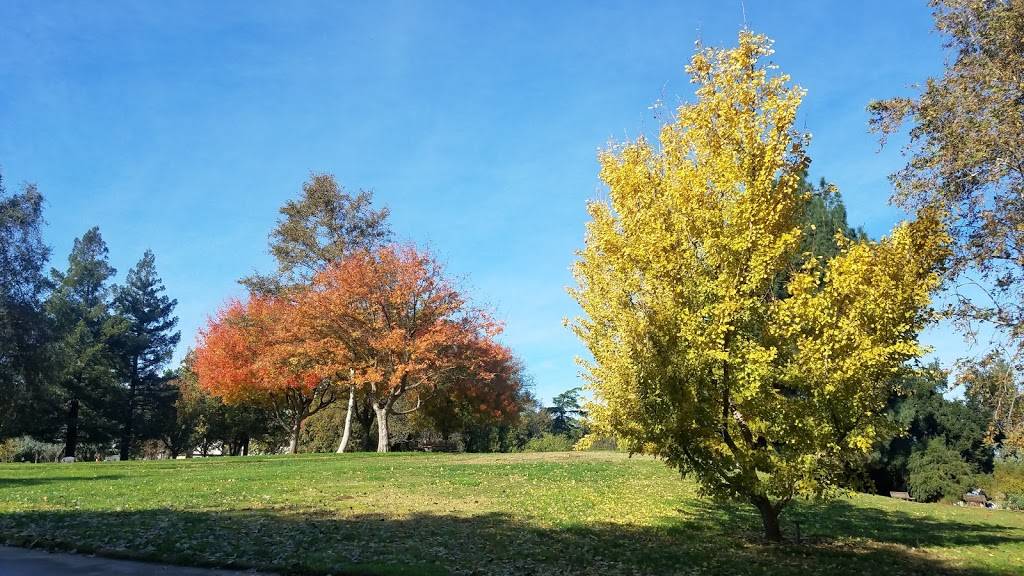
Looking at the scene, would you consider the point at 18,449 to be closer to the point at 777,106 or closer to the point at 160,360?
the point at 160,360

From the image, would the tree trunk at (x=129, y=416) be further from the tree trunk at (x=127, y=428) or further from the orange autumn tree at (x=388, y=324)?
the orange autumn tree at (x=388, y=324)

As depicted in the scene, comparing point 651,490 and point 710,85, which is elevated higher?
point 710,85

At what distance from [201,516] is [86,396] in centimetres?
4949

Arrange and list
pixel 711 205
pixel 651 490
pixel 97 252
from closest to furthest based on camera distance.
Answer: pixel 711 205 < pixel 651 490 < pixel 97 252

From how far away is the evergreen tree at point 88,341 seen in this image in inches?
1999

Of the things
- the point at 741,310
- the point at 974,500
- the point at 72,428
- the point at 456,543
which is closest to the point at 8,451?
the point at 72,428

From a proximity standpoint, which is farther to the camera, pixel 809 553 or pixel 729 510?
pixel 729 510

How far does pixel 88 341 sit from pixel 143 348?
19.9 feet

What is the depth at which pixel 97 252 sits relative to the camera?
186 ft

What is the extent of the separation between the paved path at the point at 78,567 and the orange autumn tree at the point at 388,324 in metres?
22.8

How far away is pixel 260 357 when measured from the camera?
36969mm

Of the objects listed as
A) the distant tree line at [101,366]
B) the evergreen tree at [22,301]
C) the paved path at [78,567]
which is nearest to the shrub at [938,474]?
the paved path at [78,567]

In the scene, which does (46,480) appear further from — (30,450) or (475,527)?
(30,450)

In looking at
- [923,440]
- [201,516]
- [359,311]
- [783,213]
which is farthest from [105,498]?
[923,440]
